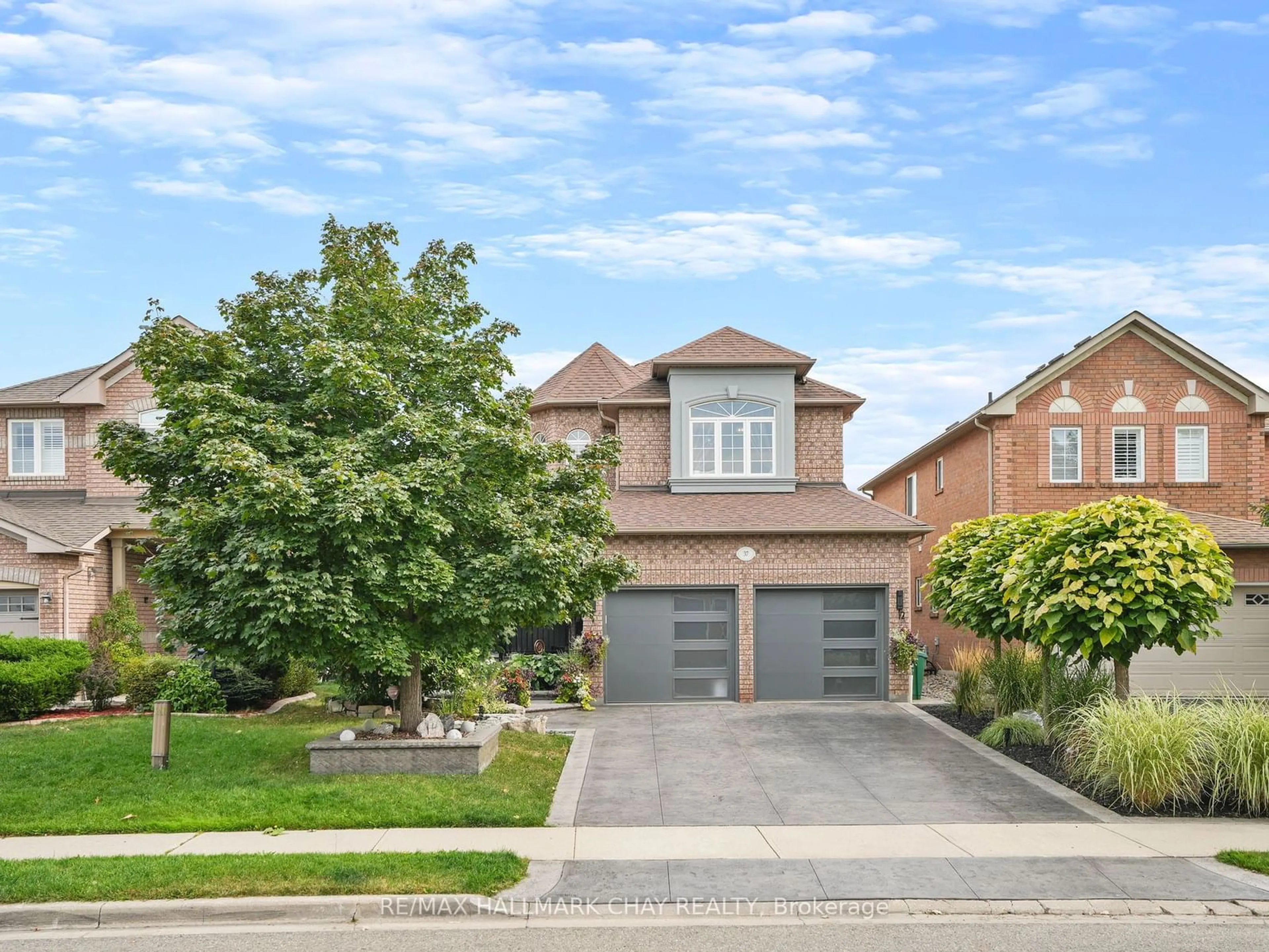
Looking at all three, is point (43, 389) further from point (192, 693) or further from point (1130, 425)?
point (1130, 425)

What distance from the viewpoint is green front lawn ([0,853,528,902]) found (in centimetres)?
771

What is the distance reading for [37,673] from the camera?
16.6m

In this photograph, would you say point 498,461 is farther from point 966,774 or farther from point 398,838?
point 966,774

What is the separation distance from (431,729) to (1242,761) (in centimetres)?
914

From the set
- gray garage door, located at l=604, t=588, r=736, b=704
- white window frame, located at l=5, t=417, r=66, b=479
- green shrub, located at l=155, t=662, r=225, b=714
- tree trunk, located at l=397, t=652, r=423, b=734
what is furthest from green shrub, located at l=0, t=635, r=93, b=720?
gray garage door, located at l=604, t=588, r=736, b=704

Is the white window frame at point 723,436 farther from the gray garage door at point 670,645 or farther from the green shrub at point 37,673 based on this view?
the green shrub at point 37,673

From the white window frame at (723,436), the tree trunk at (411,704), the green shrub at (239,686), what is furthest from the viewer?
the white window frame at (723,436)

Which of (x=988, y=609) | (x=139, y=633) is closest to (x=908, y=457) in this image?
(x=988, y=609)

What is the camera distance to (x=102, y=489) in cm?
2347

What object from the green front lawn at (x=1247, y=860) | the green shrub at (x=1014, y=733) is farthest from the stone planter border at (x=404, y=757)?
the green front lawn at (x=1247, y=860)

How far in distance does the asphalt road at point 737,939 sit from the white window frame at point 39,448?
19.1 m

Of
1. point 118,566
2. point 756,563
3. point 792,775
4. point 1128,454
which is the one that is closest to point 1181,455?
point 1128,454

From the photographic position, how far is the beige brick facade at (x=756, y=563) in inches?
794

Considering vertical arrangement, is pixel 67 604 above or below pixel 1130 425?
below
